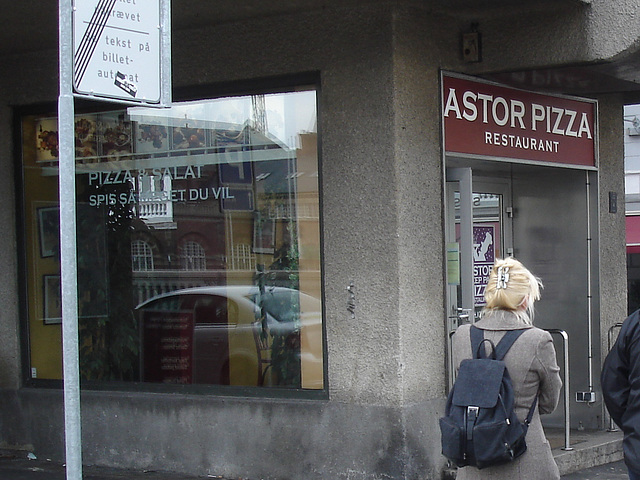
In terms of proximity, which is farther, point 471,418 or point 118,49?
point 471,418

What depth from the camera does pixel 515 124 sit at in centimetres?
795

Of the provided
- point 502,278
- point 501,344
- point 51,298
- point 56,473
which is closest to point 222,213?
point 51,298

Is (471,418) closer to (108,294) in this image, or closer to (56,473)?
(56,473)

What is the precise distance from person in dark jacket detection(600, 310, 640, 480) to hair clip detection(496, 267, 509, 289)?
55 cm

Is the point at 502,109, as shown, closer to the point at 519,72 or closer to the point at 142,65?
the point at 519,72

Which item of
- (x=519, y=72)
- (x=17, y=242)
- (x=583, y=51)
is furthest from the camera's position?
(x=17, y=242)

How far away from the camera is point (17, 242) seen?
28.6ft

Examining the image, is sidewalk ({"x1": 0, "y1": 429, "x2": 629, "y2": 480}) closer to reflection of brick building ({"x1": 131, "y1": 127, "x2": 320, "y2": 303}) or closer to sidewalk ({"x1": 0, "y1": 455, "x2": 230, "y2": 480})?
sidewalk ({"x1": 0, "y1": 455, "x2": 230, "y2": 480})

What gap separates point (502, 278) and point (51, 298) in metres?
5.60

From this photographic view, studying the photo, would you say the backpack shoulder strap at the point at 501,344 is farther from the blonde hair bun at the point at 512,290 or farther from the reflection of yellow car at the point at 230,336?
the reflection of yellow car at the point at 230,336

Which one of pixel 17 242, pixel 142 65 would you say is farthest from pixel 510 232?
pixel 142 65

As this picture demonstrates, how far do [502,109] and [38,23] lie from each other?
150 inches

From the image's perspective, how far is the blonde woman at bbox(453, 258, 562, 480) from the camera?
4148mm

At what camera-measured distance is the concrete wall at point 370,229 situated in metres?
6.86
